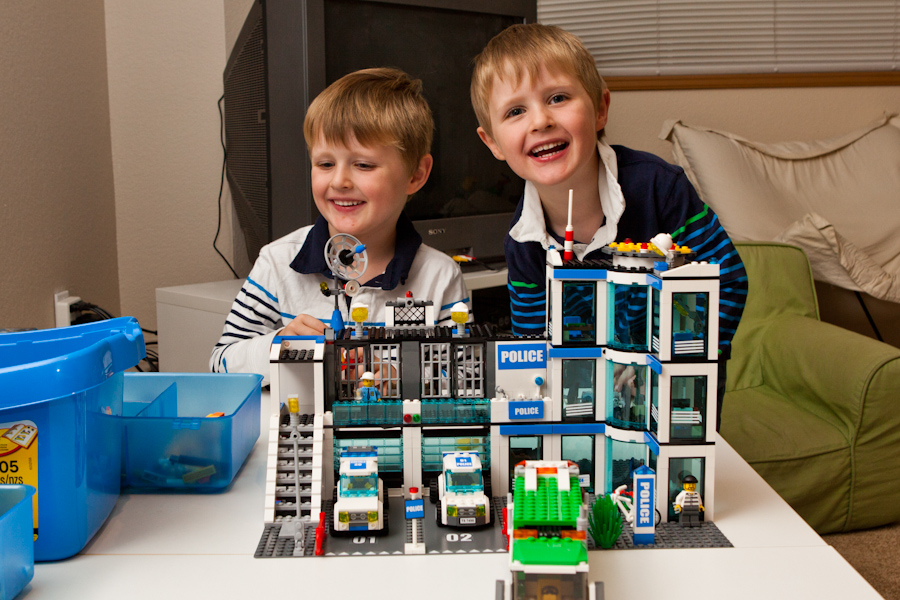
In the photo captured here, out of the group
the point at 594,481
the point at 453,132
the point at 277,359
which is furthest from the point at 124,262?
the point at 594,481

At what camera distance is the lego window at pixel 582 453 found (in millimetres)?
858

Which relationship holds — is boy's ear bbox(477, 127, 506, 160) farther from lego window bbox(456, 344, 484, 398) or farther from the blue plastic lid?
the blue plastic lid

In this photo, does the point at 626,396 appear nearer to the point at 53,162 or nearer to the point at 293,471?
the point at 293,471

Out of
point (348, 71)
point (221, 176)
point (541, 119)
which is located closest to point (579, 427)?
point (541, 119)

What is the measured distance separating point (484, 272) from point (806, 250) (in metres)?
0.91

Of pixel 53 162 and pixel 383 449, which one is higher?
pixel 53 162

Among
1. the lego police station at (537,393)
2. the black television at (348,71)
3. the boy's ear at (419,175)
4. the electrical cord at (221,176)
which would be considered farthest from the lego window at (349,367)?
the electrical cord at (221,176)

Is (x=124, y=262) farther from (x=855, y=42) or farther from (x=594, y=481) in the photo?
(x=855, y=42)

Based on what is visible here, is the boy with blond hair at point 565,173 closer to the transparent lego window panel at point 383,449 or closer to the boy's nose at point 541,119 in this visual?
the boy's nose at point 541,119

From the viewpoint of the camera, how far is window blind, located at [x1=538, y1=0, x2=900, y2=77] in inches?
103

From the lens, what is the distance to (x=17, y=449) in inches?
28.6

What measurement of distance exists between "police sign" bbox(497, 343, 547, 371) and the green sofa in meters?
0.95

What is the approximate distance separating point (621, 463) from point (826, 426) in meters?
1.06

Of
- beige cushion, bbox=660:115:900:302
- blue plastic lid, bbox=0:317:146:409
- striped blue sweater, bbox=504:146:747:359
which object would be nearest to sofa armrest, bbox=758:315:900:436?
beige cushion, bbox=660:115:900:302
